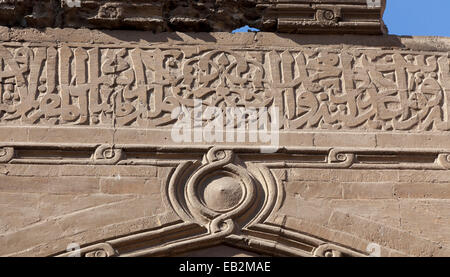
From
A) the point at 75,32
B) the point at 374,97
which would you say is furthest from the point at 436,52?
the point at 75,32

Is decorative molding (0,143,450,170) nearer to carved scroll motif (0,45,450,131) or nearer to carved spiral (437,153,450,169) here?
carved spiral (437,153,450,169)

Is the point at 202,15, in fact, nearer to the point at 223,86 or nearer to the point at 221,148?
the point at 223,86

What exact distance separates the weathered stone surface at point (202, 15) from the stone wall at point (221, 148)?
3.2 inches

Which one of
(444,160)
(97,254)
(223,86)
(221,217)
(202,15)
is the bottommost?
(97,254)

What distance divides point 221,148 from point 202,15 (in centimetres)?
105

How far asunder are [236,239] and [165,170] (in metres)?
0.61

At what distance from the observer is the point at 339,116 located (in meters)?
7.82

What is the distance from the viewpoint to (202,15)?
8195 millimetres

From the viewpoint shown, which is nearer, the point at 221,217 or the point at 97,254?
the point at 97,254

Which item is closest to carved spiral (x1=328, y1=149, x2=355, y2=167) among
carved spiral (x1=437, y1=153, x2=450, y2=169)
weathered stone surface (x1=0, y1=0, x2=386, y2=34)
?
carved spiral (x1=437, y1=153, x2=450, y2=169)

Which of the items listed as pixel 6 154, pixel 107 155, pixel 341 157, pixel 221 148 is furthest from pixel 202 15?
pixel 6 154

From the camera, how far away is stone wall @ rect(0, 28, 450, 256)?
24.0 feet

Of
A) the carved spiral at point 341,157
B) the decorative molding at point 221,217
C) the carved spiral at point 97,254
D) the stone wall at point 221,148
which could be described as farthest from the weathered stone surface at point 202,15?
the carved spiral at point 97,254

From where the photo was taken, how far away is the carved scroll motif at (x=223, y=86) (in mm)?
7723
